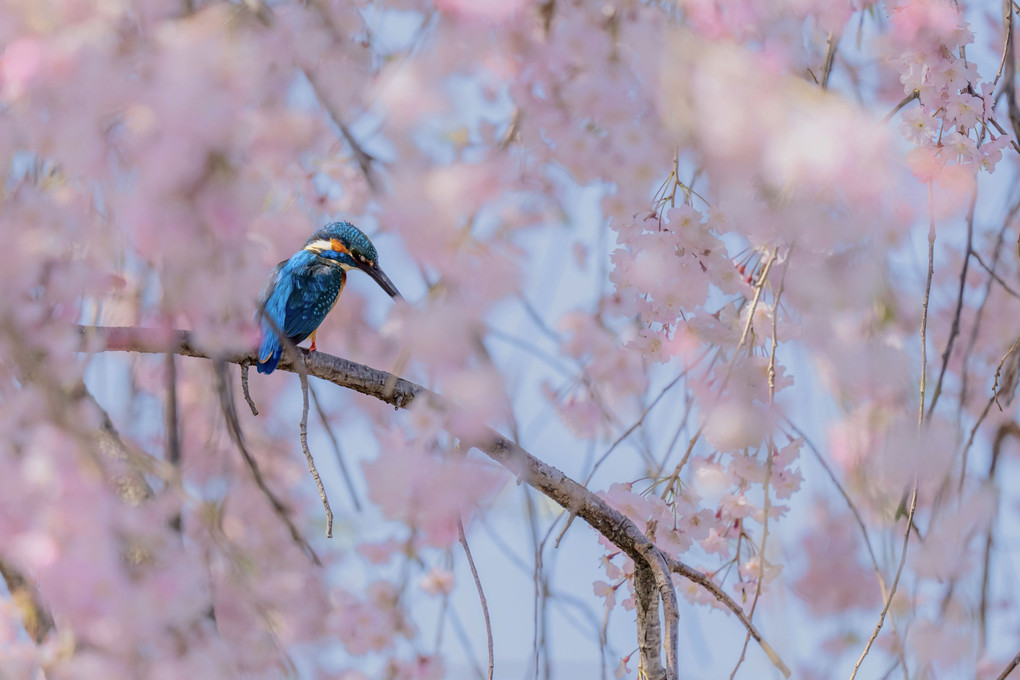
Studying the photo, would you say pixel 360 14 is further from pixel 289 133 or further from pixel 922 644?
pixel 922 644

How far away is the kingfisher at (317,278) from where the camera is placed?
8.92ft

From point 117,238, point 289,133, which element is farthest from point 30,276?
point 289,133

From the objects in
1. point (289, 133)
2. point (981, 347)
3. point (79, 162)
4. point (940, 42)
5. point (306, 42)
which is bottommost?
point (79, 162)

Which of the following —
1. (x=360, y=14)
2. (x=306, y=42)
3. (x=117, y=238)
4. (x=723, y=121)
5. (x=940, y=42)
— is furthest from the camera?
(x=360, y=14)

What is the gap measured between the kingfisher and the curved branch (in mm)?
710

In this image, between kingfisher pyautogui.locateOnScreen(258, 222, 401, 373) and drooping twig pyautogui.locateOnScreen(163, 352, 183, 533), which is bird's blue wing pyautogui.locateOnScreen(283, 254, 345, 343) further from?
drooping twig pyautogui.locateOnScreen(163, 352, 183, 533)

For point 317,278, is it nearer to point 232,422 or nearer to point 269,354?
point 269,354

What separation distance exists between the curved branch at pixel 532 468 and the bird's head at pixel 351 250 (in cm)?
69

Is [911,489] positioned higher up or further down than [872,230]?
further down

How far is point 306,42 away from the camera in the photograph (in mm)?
1489

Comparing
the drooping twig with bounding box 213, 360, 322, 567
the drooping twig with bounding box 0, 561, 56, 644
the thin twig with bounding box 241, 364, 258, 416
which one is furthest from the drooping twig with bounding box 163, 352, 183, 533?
the drooping twig with bounding box 0, 561, 56, 644

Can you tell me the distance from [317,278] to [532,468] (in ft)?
3.93

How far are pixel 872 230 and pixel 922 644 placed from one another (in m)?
1.07

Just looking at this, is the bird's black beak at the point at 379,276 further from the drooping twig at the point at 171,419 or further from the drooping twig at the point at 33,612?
the drooping twig at the point at 171,419
